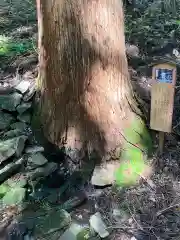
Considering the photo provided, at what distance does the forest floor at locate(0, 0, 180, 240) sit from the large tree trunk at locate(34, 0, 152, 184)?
288mm

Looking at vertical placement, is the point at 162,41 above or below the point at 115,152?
above

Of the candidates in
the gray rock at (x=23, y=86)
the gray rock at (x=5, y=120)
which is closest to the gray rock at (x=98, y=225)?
the gray rock at (x=5, y=120)

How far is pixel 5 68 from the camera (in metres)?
4.25

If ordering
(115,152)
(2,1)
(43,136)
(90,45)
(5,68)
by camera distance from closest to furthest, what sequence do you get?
(90,45) → (115,152) → (43,136) → (5,68) → (2,1)

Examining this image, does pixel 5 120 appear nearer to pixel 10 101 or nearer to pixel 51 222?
pixel 10 101

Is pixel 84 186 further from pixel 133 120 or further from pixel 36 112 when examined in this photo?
pixel 36 112

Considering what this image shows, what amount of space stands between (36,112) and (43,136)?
0.28m

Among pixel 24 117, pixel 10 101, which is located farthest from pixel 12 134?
pixel 10 101

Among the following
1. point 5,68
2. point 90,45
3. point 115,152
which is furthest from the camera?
point 5,68

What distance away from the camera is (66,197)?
301cm

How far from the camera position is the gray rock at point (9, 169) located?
312 centimetres

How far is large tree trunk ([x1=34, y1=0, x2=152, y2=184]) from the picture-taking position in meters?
2.94

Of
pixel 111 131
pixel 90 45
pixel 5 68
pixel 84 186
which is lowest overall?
pixel 84 186

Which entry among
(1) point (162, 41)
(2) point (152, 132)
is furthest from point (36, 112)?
(1) point (162, 41)
